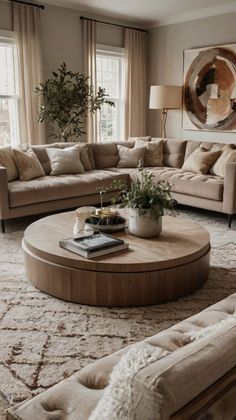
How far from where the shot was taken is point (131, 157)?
5730 mm

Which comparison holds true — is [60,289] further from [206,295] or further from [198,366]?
[198,366]

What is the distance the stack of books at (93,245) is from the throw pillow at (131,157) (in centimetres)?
309

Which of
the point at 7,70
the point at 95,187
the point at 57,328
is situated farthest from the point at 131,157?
the point at 57,328

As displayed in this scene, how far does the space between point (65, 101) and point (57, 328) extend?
13.0 ft

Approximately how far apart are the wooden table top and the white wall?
3.44 meters

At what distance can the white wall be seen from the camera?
5.93 m

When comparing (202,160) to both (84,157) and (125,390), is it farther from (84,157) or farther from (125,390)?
(125,390)

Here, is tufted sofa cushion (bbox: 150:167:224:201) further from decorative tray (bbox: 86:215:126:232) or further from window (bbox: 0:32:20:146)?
window (bbox: 0:32:20:146)

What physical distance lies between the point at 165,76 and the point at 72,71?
165 cm

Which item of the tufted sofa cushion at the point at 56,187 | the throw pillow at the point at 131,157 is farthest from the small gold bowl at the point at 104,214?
the throw pillow at the point at 131,157

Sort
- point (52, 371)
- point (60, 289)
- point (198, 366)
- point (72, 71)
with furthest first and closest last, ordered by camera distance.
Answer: point (72, 71) < point (60, 289) < point (52, 371) < point (198, 366)

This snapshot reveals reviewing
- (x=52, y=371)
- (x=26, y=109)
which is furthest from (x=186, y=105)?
(x=52, y=371)

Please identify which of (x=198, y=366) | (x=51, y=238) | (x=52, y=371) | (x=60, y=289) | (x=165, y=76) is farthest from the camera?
(x=165, y=76)

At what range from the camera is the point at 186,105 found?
649 centimetres
